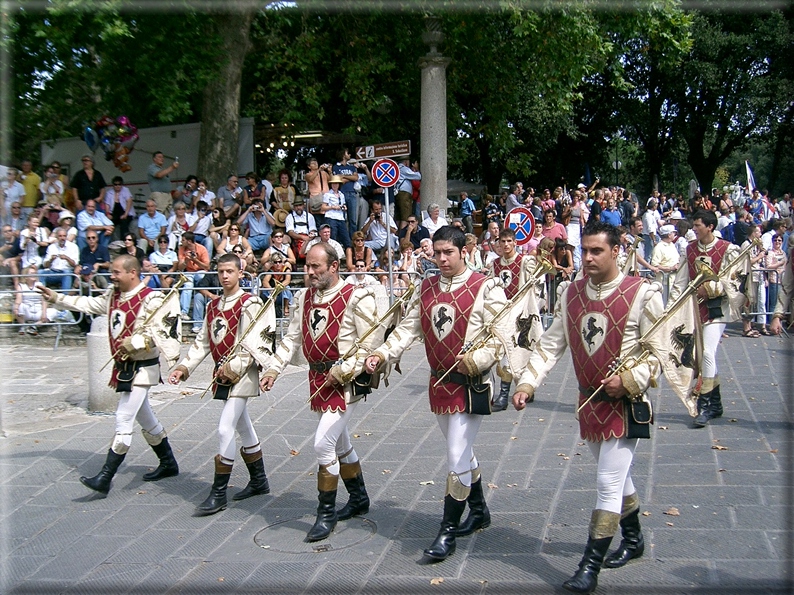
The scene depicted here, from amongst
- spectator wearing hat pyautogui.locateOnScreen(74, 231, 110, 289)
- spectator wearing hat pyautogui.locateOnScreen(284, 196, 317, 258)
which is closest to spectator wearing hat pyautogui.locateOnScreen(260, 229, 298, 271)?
spectator wearing hat pyautogui.locateOnScreen(284, 196, 317, 258)

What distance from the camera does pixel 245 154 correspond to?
62.4ft

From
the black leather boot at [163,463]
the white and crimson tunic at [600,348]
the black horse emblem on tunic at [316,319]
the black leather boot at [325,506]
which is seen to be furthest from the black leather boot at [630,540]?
the black leather boot at [163,463]

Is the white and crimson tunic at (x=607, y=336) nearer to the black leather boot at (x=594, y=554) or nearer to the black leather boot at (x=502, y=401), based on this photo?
the black leather boot at (x=594, y=554)

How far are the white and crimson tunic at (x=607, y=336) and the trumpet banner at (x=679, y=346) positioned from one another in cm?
7

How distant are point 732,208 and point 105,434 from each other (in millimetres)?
17368

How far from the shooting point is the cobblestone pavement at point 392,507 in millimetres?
5145

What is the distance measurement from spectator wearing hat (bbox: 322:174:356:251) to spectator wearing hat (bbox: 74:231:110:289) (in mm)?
4091

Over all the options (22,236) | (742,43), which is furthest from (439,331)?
(742,43)

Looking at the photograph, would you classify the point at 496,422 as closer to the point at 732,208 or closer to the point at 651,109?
the point at 732,208

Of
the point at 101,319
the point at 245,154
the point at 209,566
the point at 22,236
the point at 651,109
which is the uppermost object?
the point at 651,109

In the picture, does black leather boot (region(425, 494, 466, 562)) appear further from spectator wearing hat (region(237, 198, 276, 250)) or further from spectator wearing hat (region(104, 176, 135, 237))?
spectator wearing hat (region(104, 176, 135, 237))

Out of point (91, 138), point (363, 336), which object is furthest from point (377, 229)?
point (363, 336)

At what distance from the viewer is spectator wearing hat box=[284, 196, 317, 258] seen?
15336 millimetres

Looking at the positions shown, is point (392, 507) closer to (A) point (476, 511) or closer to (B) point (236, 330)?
(A) point (476, 511)
